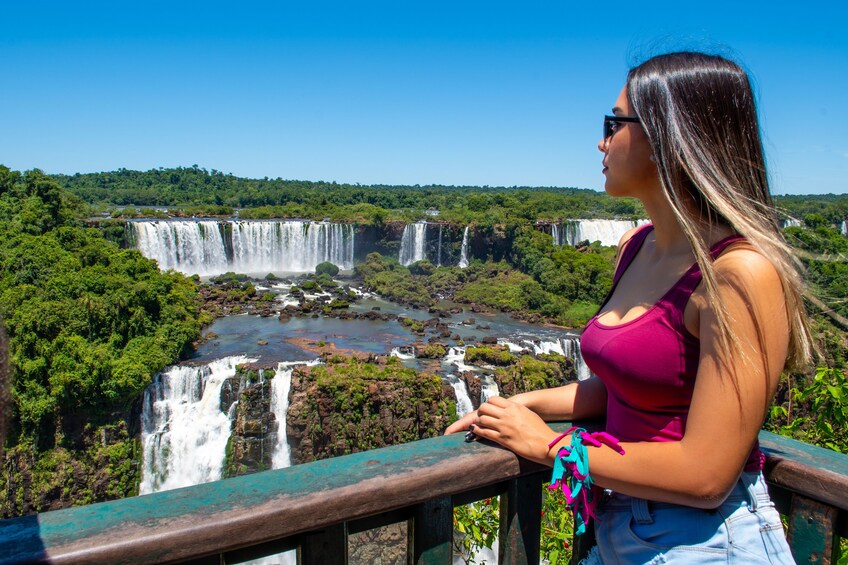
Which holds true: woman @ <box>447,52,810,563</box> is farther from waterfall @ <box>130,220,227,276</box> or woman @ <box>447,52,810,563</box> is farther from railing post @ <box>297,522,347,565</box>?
waterfall @ <box>130,220,227,276</box>

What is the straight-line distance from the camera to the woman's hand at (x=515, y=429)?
1.45 meters

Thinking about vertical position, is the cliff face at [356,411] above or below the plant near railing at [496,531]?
below

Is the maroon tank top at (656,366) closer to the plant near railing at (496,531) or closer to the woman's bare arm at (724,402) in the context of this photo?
the woman's bare arm at (724,402)

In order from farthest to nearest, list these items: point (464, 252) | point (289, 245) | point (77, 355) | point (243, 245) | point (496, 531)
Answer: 1. point (464, 252)
2. point (289, 245)
3. point (243, 245)
4. point (77, 355)
5. point (496, 531)

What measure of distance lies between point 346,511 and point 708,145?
105cm

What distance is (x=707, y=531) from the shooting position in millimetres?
1353

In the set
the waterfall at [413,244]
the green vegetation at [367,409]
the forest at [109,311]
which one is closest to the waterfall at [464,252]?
the waterfall at [413,244]

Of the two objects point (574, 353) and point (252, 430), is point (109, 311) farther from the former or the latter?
point (574, 353)

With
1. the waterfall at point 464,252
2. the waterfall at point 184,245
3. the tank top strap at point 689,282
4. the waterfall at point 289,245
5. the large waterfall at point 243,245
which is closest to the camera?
the tank top strap at point 689,282

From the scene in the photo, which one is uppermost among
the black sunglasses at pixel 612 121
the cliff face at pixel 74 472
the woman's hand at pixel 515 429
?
the black sunglasses at pixel 612 121

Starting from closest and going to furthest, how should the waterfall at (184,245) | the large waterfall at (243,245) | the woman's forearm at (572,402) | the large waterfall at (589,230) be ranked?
the woman's forearm at (572,402), the waterfall at (184,245), the large waterfall at (243,245), the large waterfall at (589,230)

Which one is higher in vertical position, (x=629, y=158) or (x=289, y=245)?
(x=629, y=158)

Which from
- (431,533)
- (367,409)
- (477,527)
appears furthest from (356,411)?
(431,533)

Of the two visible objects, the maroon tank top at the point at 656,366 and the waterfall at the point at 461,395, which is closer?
the maroon tank top at the point at 656,366
